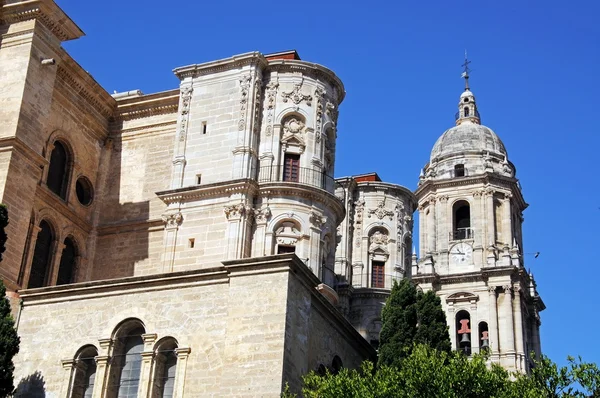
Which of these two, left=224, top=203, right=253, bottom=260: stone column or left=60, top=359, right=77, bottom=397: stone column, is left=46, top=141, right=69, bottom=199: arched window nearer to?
left=224, top=203, right=253, bottom=260: stone column

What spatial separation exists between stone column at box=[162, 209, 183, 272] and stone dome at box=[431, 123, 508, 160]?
25.0 metres

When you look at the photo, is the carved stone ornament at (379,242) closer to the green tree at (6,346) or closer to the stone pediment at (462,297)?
the stone pediment at (462,297)

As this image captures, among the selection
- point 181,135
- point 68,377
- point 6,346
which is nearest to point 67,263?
point 181,135

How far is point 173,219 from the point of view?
1310 inches

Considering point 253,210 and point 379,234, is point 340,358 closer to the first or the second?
point 253,210

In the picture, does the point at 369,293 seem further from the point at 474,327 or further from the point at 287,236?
the point at 287,236

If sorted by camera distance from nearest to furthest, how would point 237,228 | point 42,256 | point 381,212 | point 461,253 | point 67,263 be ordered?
1. point 237,228
2. point 42,256
3. point 67,263
4. point 381,212
5. point 461,253

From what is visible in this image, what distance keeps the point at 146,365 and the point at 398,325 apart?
283 inches

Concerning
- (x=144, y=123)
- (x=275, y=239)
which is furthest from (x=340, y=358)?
(x=144, y=123)

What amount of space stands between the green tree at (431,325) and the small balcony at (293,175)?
791cm

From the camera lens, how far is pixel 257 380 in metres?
20.9

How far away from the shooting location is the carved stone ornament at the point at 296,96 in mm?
34688

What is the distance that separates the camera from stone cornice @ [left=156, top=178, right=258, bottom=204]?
32.7 metres

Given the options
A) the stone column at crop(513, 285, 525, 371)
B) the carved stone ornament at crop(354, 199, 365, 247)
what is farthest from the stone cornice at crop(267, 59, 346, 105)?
the stone column at crop(513, 285, 525, 371)
